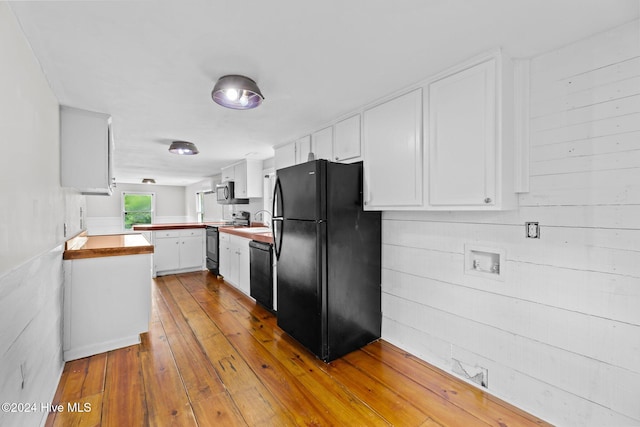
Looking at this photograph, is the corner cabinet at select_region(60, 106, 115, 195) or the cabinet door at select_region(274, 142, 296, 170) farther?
the cabinet door at select_region(274, 142, 296, 170)

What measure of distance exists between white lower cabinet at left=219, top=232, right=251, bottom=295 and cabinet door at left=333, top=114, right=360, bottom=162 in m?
1.74

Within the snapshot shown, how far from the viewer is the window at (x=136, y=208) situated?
866cm

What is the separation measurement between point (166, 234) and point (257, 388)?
4.08 m

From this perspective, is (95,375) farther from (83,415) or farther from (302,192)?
(302,192)

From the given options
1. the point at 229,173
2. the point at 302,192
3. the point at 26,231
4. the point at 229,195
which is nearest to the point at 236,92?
the point at 302,192

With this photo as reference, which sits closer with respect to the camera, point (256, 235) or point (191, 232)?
point (256, 235)

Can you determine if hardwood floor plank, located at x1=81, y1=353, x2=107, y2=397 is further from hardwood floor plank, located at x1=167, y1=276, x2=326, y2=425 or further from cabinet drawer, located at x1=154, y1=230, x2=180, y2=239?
cabinet drawer, located at x1=154, y1=230, x2=180, y2=239

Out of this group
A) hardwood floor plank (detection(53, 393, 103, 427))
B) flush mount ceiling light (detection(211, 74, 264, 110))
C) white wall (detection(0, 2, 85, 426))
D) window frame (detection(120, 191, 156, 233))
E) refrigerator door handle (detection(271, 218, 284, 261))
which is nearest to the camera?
white wall (detection(0, 2, 85, 426))

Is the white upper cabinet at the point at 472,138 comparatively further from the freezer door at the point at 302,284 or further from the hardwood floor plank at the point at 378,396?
the hardwood floor plank at the point at 378,396

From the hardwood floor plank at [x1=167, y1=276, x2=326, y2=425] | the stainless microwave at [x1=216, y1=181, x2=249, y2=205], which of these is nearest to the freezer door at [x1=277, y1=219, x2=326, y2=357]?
the hardwood floor plank at [x1=167, y1=276, x2=326, y2=425]

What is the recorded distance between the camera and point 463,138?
69.6 inches

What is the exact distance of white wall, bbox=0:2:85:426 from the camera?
1.11m

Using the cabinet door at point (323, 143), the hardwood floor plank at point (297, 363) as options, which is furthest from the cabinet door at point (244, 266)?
the cabinet door at point (323, 143)

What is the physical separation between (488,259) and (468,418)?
100 cm
